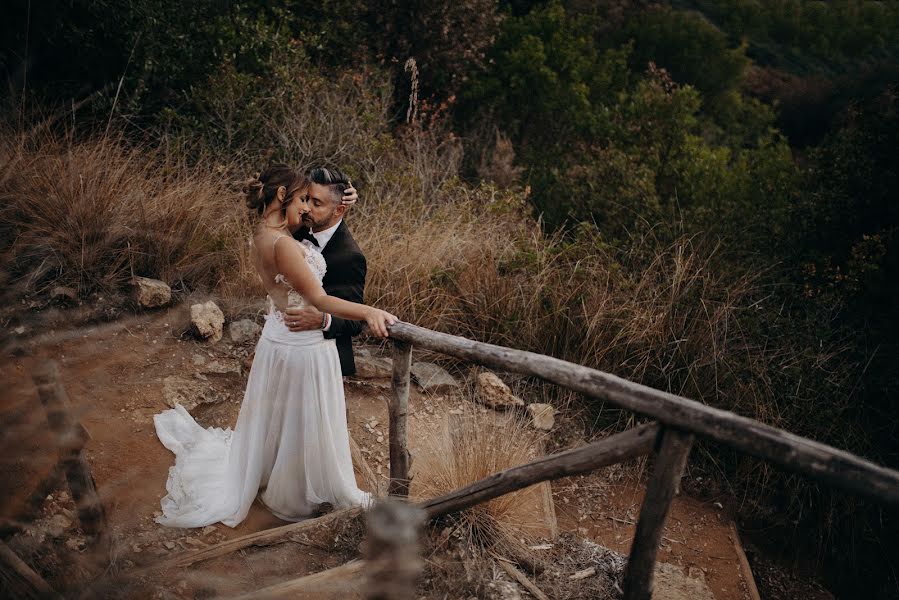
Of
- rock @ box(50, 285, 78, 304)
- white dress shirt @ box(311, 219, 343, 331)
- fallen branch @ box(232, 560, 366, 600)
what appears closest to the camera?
fallen branch @ box(232, 560, 366, 600)

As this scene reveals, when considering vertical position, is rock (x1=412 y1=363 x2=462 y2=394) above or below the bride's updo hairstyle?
below

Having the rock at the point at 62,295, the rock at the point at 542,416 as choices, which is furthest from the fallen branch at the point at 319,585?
the rock at the point at 62,295

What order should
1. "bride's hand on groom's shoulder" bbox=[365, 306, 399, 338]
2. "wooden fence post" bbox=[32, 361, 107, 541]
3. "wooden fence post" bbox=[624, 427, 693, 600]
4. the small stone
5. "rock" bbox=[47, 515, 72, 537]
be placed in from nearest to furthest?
"wooden fence post" bbox=[624, 427, 693, 600], "wooden fence post" bbox=[32, 361, 107, 541], "bride's hand on groom's shoulder" bbox=[365, 306, 399, 338], "rock" bbox=[47, 515, 72, 537], the small stone

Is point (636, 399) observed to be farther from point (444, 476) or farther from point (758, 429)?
point (444, 476)

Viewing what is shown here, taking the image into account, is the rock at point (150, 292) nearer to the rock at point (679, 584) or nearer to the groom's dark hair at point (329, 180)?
the groom's dark hair at point (329, 180)

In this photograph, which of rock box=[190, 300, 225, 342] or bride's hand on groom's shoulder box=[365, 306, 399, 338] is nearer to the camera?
bride's hand on groom's shoulder box=[365, 306, 399, 338]

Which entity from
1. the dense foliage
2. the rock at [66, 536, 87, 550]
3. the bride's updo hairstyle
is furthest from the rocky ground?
the bride's updo hairstyle

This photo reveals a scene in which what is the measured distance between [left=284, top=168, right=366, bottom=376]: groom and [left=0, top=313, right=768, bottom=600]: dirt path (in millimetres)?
1194

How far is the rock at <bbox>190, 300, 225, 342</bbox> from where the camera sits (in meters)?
5.05

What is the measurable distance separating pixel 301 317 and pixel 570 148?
790 centimetres

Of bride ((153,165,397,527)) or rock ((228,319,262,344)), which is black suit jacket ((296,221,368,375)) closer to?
bride ((153,165,397,527))

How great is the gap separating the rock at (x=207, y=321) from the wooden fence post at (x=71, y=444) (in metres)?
2.59

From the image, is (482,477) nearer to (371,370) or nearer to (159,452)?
(371,370)

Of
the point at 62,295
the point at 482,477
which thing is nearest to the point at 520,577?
the point at 482,477
